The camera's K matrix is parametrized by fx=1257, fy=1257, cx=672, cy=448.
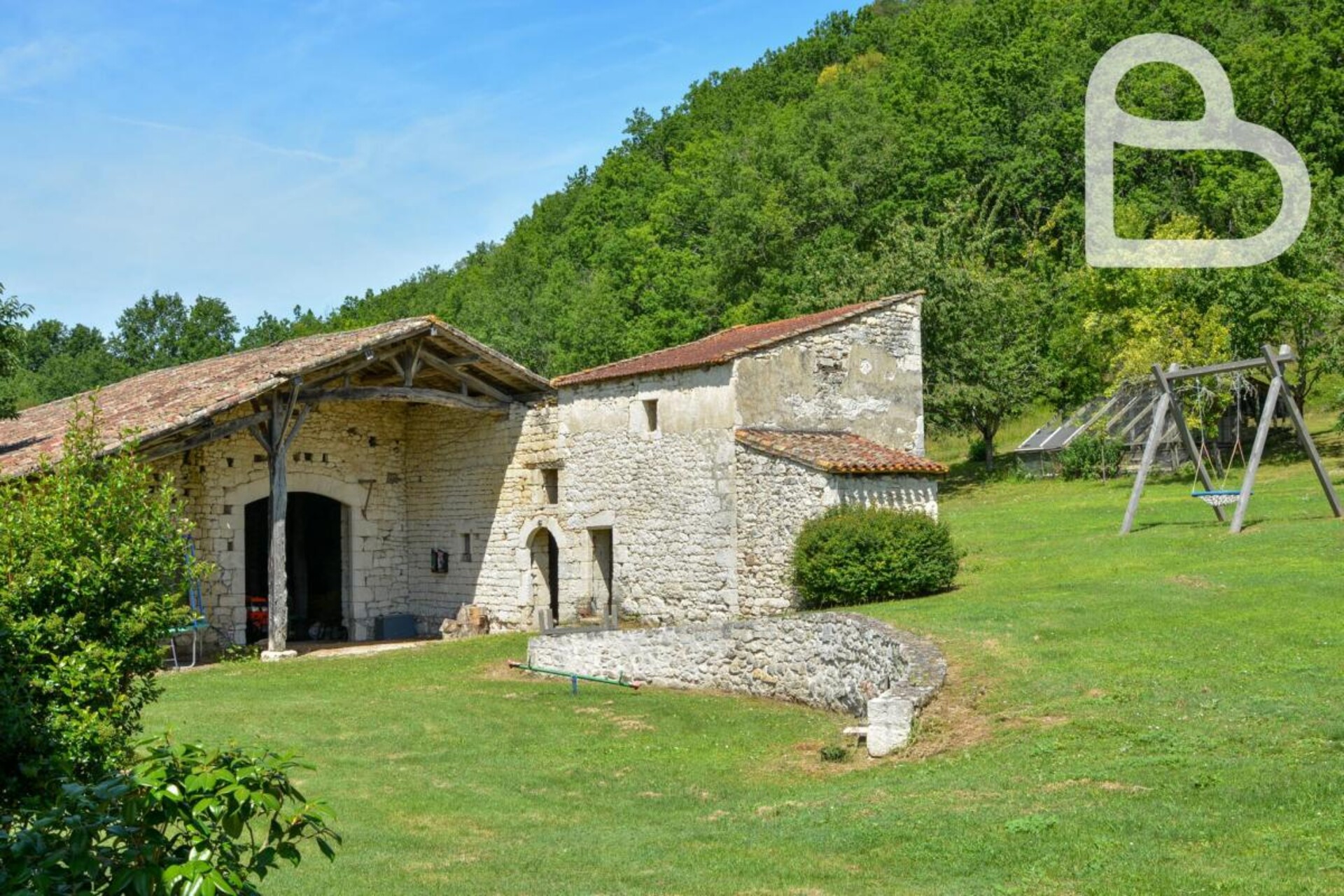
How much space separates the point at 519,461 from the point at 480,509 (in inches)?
59.5

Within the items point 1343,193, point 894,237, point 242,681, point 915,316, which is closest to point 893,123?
point 894,237

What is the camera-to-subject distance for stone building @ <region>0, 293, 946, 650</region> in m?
Result: 18.3

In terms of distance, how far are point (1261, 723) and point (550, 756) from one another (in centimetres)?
631

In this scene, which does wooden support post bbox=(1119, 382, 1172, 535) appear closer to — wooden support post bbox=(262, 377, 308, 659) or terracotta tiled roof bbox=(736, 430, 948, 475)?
terracotta tiled roof bbox=(736, 430, 948, 475)

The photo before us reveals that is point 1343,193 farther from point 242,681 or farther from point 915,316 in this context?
point 242,681

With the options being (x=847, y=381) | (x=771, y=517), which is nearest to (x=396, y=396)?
(x=771, y=517)

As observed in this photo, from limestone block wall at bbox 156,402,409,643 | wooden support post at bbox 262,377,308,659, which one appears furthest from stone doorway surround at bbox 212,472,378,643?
wooden support post at bbox 262,377,308,659

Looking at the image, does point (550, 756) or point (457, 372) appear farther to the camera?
point (457, 372)

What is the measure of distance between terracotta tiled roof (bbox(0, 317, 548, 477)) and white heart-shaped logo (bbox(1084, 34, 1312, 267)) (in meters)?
19.1

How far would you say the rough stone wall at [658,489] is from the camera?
18.6 meters

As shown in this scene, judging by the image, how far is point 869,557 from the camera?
54.5 ft

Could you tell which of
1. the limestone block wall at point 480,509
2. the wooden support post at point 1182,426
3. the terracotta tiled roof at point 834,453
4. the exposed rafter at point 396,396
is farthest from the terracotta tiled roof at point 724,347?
the wooden support post at point 1182,426

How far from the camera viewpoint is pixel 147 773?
12.6 feet

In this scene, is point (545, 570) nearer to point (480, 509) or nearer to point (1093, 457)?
point (480, 509)
